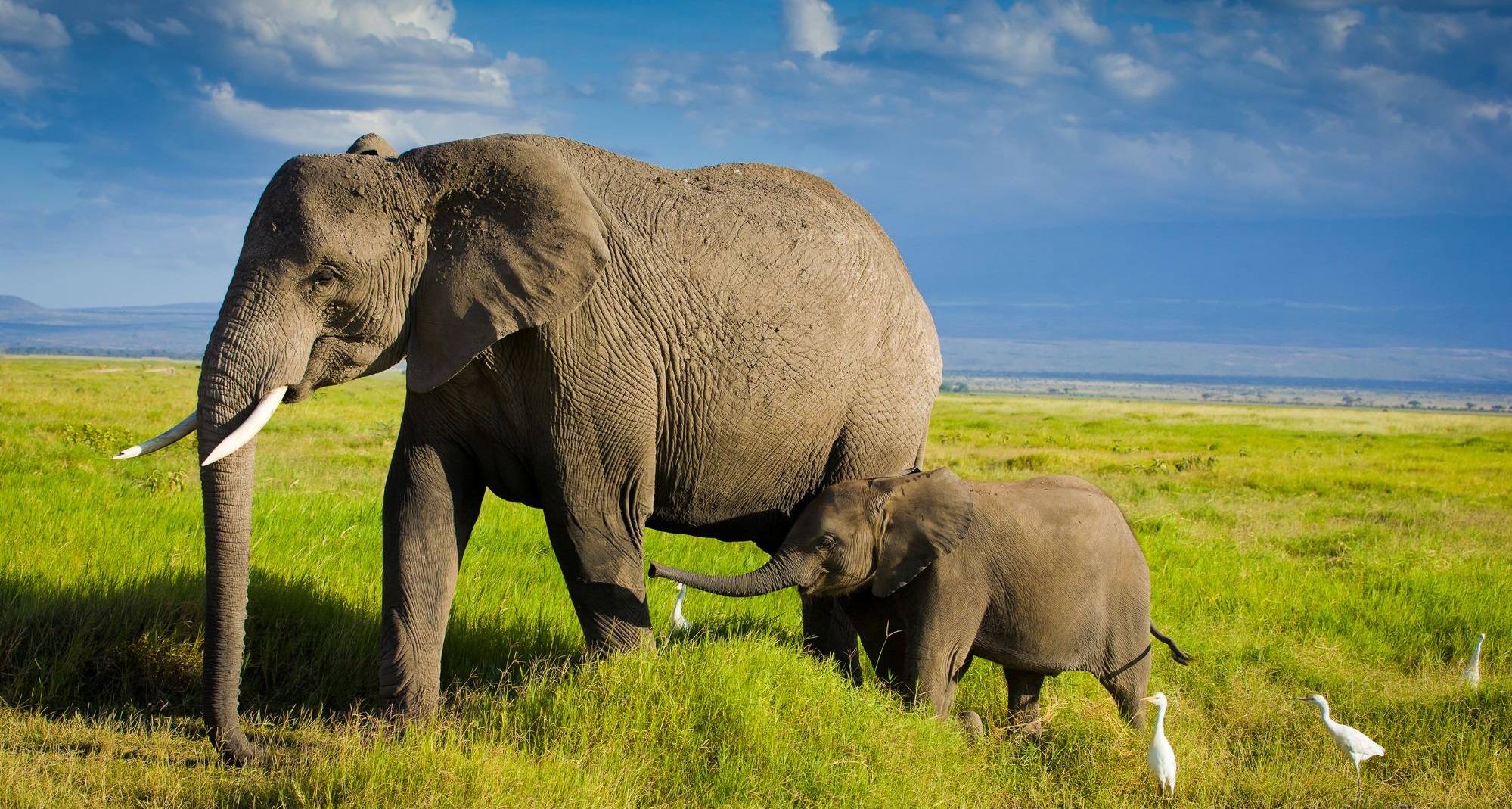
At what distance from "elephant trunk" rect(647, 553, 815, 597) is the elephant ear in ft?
4.06

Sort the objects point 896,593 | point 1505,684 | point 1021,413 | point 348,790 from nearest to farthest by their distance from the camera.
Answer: point 348,790 < point 896,593 < point 1505,684 < point 1021,413

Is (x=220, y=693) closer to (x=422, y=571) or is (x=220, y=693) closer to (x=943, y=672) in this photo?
(x=422, y=571)

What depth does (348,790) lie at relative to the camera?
15.1ft

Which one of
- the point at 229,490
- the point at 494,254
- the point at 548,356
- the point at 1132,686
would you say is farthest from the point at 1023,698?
the point at 229,490

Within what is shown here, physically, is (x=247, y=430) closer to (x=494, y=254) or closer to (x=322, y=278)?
(x=322, y=278)

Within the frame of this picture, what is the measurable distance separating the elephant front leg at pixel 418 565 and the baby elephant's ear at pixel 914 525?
6.25 ft

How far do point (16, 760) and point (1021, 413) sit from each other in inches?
2214

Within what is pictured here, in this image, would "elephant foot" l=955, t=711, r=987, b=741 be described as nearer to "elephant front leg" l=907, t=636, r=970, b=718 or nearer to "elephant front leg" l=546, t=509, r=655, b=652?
"elephant front leg" l=907, t=636, r=970, b=718

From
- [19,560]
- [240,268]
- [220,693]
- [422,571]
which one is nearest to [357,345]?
[240,268]

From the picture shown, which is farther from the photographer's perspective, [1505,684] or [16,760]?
[1505,684]

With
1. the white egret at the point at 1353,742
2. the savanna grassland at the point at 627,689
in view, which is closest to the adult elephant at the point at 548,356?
the savanna grassland at the point at 627,689

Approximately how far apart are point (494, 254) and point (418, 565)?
1.47 m

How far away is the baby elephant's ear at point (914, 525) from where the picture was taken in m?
6.00

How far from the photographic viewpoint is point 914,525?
602 centimetres
